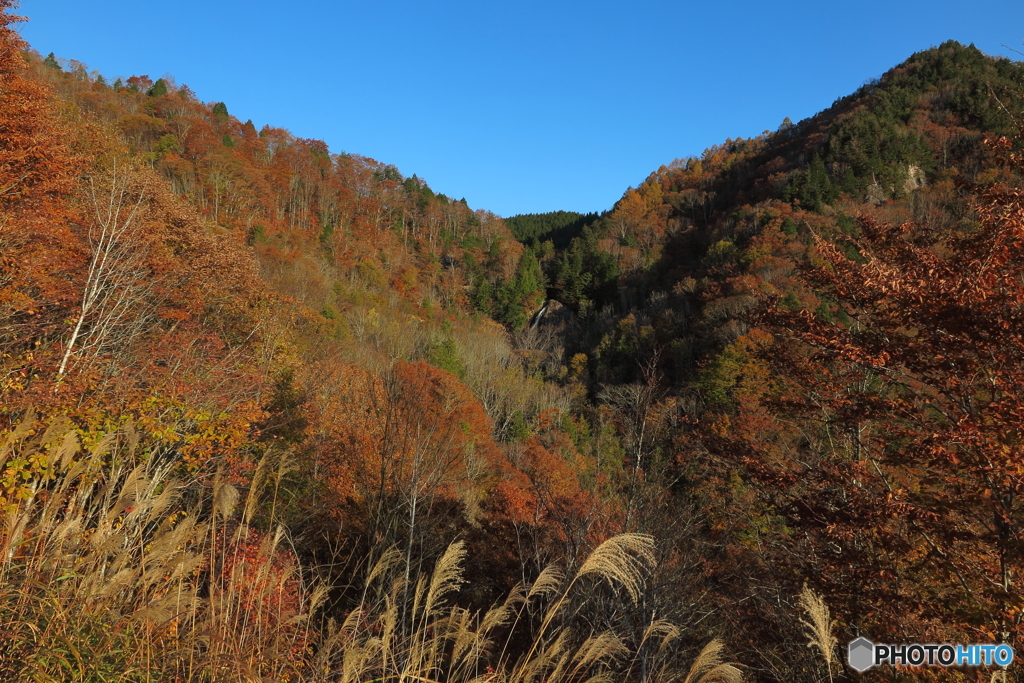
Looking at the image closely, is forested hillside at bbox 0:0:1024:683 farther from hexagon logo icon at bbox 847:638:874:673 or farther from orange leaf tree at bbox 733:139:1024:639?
hexagon logo icon at bbox 847:638:874:673

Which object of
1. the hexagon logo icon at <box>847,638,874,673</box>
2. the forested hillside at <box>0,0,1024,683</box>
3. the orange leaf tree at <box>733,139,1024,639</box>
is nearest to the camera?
the forested hillside at <box>0,0,1024,683</box>

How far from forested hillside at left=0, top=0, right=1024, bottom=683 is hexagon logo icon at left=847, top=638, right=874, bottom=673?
24cm

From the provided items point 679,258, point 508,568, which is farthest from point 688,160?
point 508,568

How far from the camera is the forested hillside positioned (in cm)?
246

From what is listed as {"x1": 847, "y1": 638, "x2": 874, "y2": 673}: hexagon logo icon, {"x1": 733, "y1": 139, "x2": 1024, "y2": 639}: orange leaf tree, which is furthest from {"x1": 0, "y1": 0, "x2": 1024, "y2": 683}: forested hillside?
{"x1": 847, "y1": 638, "x2": 874, "y2": 673}: hexagon logo icon

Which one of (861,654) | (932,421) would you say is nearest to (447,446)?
(861,654)

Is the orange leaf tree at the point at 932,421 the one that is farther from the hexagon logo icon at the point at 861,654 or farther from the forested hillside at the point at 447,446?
the hexagon logo icon at the point at 861,654

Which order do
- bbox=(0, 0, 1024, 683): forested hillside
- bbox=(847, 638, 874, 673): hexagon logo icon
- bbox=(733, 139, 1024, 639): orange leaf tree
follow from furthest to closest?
bbox=(847, 638, 874, 673): hexagon logo icon → bbox=(733, 139, 1024, 639): orange leaf tree → bbox=(0, 0, 1024, 683): forested hillside

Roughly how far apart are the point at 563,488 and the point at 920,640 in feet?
53.9

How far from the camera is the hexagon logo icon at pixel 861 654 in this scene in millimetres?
4285

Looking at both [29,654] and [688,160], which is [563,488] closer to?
[29,654]

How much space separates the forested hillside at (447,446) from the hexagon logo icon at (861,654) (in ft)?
0.79

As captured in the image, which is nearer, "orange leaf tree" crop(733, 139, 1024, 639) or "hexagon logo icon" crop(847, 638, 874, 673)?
"orange leaf tree" crop(733, 139, 1024, 639)

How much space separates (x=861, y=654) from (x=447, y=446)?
35.4ft
